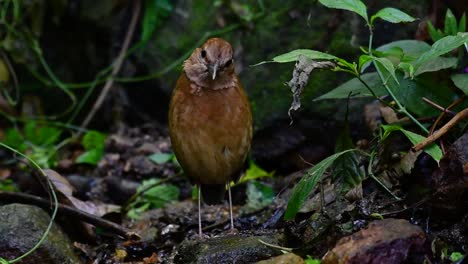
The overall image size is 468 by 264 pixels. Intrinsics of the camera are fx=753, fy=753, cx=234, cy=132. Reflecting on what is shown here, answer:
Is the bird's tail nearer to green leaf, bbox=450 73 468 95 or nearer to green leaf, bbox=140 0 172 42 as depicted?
green leaf, bbox=450 73 468 95

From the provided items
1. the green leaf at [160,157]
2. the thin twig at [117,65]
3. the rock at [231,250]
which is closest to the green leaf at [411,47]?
the rock at [231,250]

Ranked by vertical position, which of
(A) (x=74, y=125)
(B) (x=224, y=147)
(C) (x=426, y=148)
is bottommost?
(A) (x=74, y=125)

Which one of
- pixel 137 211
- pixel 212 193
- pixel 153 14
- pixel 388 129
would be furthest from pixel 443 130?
pixel 153 14

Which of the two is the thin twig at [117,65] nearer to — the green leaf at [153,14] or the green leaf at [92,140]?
the green leaf at [153,14]

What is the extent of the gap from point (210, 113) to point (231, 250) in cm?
97

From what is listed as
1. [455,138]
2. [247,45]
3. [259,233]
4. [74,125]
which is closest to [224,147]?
[259,233]

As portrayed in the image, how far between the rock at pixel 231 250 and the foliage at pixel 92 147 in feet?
8.52

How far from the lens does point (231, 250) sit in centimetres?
347

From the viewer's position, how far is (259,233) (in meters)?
3.96

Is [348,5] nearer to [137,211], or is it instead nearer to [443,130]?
[443,130]

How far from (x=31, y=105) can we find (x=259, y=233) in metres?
3.94

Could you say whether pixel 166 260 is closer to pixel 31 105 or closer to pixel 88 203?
pixel 88 203

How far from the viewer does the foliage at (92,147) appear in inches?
240

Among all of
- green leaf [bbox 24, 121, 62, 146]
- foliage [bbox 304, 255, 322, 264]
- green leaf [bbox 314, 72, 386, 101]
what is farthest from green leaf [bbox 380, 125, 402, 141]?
green leaf [bbox 24, 121, 62, 146]
